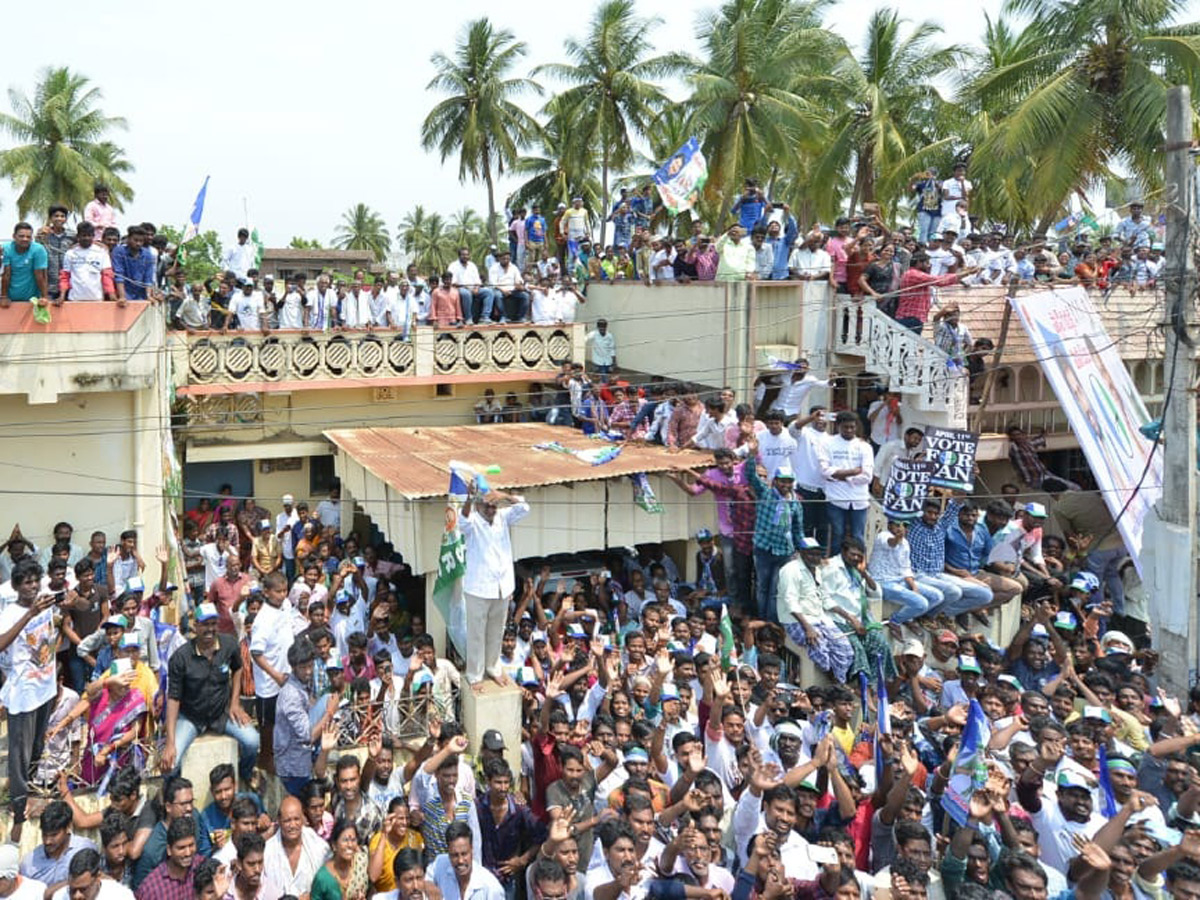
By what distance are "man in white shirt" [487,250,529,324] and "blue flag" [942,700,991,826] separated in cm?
1126

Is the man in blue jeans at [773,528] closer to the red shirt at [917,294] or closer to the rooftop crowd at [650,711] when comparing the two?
the rooftop crowd at [650,711]

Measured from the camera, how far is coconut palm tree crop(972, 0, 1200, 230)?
17703 mm

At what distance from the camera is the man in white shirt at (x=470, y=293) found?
1627cm

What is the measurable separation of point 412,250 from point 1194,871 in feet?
197

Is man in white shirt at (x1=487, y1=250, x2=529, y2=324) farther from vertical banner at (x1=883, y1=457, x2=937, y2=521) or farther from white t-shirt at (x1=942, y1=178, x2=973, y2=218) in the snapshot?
vertical banner at (x1=883, y1=457, x2=937, y2=521)

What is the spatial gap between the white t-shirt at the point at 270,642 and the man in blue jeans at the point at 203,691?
470mm

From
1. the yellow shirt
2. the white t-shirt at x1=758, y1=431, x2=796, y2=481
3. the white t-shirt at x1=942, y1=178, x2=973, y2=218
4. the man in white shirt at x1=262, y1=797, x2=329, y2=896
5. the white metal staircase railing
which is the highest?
the white t-shirt at x1=942, y1=178, x2=973, y2=218

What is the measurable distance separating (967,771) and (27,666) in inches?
256

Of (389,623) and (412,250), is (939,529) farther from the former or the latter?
(412,250)

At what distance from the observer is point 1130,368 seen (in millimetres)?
15680

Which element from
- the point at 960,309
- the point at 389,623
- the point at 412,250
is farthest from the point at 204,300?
the point at 412,250

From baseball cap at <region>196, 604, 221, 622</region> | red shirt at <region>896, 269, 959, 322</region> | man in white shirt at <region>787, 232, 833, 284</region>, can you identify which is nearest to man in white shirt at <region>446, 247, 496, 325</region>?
man in white shirt at <region>787, 232, 833, 284</region>

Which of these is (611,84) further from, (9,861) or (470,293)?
(9,861)

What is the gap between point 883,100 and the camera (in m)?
24.5
